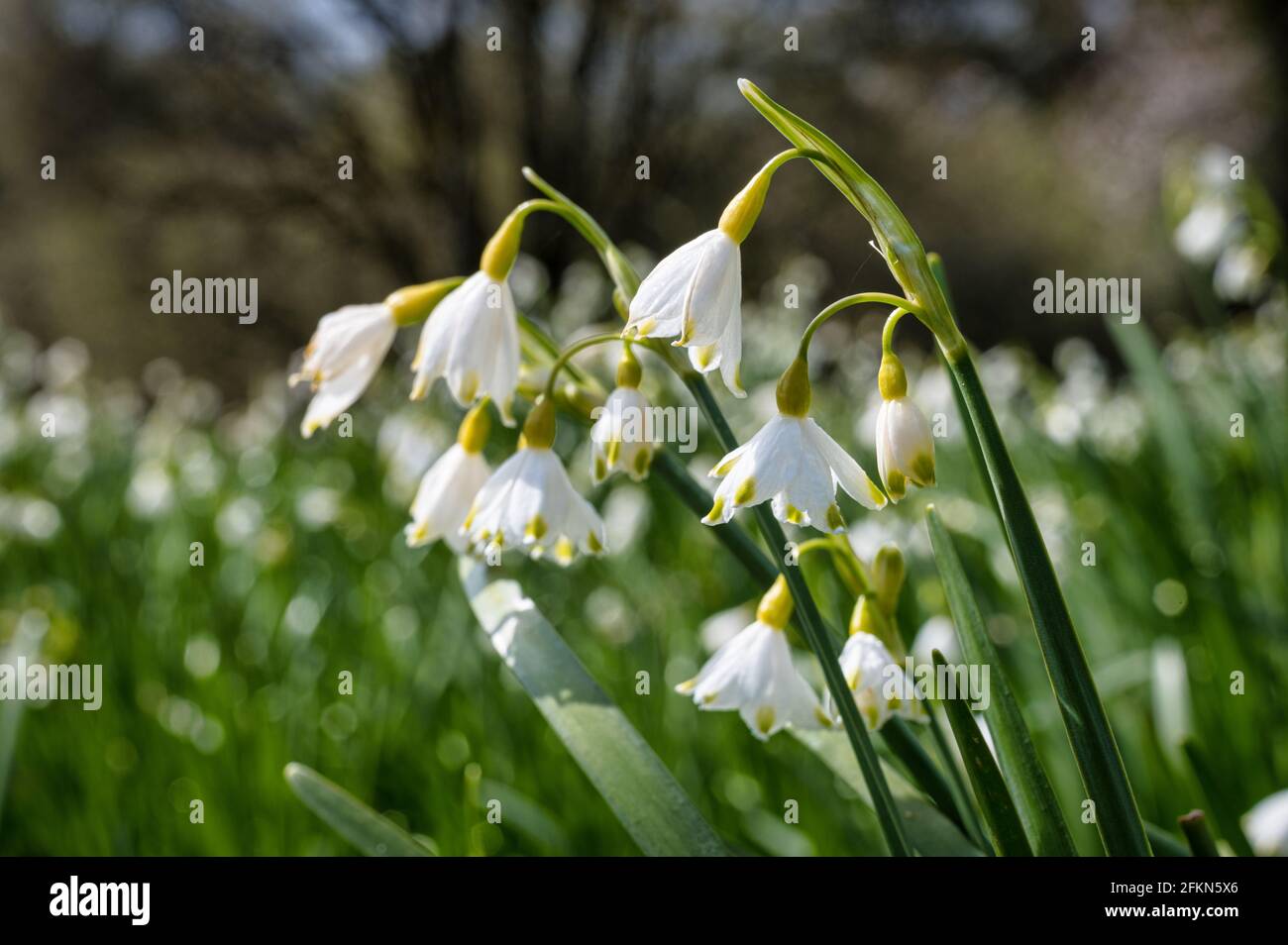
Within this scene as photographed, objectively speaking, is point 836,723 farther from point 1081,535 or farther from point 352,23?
point 352,23

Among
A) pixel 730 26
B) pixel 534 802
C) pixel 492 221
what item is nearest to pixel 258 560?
pixel 534 802

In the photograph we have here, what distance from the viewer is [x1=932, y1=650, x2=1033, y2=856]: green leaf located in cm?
69

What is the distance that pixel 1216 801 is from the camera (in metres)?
0.97

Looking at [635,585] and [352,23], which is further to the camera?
[352,23]

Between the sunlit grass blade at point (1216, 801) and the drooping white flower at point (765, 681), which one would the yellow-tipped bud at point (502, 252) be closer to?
the drooping white flower at point (765, 681)

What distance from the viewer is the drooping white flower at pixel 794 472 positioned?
685 mm

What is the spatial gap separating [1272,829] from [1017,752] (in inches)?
21.8

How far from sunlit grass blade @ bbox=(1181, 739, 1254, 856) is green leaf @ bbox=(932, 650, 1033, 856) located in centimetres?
27

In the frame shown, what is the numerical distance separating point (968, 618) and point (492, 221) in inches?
397

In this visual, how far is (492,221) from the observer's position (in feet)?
34.1

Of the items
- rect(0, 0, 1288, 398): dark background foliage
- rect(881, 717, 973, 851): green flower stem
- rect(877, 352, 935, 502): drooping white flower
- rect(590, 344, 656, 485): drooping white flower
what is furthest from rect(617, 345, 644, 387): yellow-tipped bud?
rect(0, 0, 1288, 398): dark background foliage

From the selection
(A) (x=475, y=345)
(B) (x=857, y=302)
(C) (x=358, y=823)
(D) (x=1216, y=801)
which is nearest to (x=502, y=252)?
(A) (x=475, y=345)

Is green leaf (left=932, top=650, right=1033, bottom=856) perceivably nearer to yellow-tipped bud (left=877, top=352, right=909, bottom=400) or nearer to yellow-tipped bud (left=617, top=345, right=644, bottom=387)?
yellow-tipped bud (left=877, top=352, right=909, bottom=400)

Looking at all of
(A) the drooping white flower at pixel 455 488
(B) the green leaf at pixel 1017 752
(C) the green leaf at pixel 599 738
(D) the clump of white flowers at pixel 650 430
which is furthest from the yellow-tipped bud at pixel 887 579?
(A) the drooping white flower at pixel 455 488
